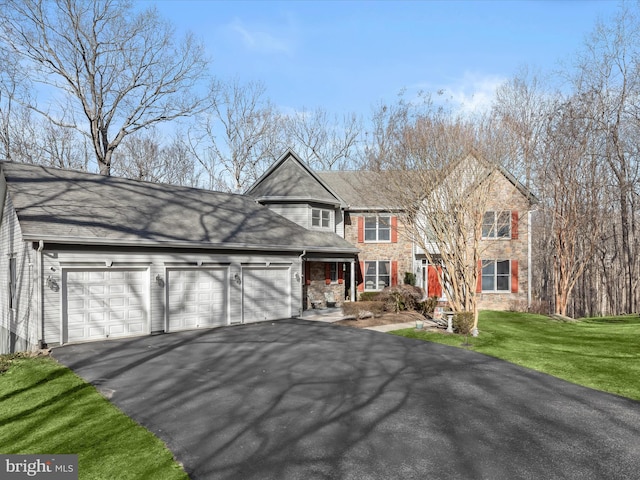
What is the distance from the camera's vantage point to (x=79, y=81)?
30406 mm

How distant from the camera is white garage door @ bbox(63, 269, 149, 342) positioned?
513 inches

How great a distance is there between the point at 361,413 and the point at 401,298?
14.8m

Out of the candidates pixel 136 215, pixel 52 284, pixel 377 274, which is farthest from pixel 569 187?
pixel 52 284

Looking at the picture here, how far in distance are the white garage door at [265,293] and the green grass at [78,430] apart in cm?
829

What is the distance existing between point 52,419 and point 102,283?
6.95 metres

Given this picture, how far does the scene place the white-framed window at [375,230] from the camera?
84.4 feet

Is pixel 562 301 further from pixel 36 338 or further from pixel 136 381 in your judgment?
pixel 36 338

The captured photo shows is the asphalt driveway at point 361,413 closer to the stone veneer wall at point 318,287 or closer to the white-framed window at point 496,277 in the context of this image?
the stone veneer wall at point 318,287

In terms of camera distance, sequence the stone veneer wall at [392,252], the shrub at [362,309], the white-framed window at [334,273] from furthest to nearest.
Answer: the stone veneer wall at [392,252] → the white-framed window at [334,273] → the shrub at [362,309]

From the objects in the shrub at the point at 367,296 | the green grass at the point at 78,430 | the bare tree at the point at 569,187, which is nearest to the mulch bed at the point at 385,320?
the shrub at the point at 367,296

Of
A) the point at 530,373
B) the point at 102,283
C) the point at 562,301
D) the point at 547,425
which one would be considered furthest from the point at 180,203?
the point at 562,301

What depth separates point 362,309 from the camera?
1897cm

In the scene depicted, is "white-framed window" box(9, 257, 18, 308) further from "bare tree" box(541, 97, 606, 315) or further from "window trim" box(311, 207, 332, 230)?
"bare tree" box(541, 97, 606, 315)

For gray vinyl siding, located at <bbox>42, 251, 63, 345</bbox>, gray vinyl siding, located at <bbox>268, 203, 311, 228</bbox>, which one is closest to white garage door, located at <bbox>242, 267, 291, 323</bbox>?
gray vinyl siding, located at <bbox>268, 203, 311, 228</bbox>
